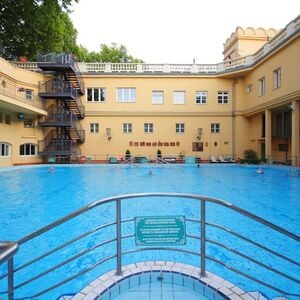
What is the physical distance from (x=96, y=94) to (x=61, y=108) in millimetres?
3829

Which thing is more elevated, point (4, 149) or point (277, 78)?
point (277, 78)

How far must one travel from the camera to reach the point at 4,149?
2072cm

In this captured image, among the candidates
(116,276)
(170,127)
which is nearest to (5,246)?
(116,276)

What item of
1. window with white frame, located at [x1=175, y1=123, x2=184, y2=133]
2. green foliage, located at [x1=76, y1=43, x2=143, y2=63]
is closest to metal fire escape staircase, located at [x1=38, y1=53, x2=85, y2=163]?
window with white frame, located at [x1=175, y1=123, x2=184, y2=133]

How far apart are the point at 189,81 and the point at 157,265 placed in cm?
2404

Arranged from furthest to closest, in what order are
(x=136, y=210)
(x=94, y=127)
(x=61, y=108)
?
1. (x=94, y=127)
2. (x=61, y=108)
3. (x=136, y=210)

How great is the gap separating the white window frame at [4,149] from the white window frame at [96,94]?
322 inches

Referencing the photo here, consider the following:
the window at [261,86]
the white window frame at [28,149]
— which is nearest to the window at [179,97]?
the window at [261,86]

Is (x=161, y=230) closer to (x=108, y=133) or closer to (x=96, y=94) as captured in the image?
(x=108, y=133)

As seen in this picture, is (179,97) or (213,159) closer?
(213,159)

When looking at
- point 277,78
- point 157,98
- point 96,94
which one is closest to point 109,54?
point 96,94

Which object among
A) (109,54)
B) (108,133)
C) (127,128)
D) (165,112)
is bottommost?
(108,133)

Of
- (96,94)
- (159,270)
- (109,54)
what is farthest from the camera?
(109,54)

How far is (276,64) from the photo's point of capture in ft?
63.6
